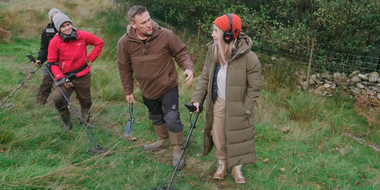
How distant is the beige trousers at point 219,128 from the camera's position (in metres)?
3.61

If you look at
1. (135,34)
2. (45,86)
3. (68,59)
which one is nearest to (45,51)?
(45,86)

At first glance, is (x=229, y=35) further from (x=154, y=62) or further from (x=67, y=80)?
(x=67, y=80)

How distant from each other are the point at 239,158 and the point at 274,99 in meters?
3.61

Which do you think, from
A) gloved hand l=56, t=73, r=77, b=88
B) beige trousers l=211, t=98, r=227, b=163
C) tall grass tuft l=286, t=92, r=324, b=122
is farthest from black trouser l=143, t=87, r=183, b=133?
tall grass tuft l=286, t=92, r=324, b=122

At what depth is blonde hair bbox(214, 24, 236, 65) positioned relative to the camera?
3312 millimetres

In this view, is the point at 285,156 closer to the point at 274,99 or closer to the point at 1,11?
the point at 274,99

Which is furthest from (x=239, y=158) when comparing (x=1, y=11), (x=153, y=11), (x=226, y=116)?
(x=1, y=11)

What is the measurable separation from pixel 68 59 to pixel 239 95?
294 cm

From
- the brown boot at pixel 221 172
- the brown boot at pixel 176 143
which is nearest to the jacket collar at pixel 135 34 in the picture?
the brown boot at pixel 176 143

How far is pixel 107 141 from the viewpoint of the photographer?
504cm

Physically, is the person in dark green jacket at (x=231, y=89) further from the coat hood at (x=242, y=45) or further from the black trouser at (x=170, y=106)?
the black trouser at (x=170, y=106)

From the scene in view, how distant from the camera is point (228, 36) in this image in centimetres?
327

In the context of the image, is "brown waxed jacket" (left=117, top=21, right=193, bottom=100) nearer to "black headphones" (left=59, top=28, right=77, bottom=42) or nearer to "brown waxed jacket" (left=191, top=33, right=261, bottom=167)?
"brown waxed jacket" (left=191, top=33, right=261, bottom=167)

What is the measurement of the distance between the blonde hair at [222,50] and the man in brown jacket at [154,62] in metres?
0.57
